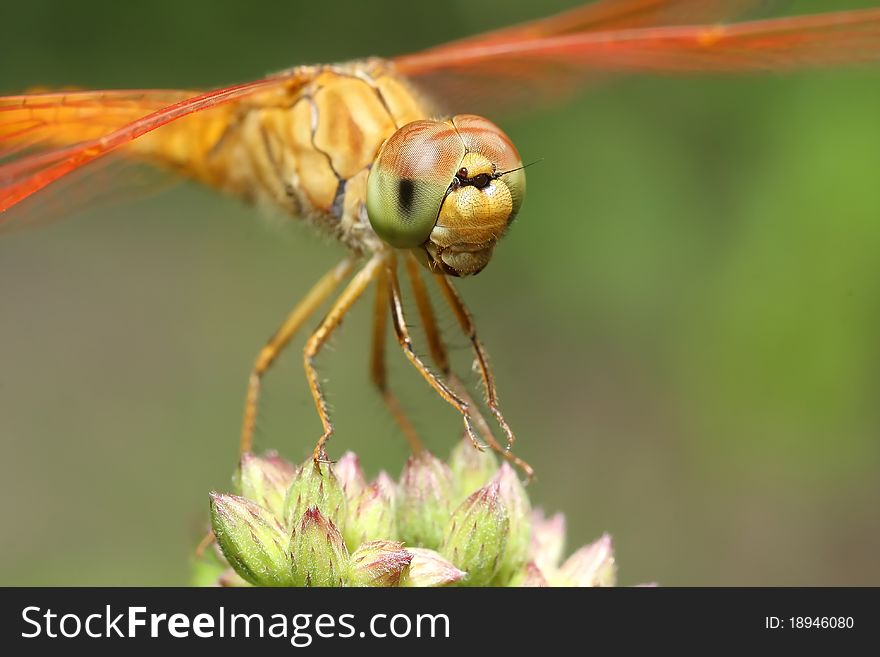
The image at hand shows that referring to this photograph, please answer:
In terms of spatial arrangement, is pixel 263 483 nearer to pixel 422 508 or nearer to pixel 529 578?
pixel 422 508

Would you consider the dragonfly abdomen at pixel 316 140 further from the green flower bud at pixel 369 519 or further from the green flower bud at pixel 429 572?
the green flower bud at pixel 429 572

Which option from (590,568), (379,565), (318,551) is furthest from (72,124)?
(590,568)

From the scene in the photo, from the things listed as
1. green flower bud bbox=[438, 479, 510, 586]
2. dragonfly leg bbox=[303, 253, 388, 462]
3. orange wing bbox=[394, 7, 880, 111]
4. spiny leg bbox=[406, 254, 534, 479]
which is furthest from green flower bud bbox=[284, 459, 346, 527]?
orange wing bbox=[394, 7, 880, 111]

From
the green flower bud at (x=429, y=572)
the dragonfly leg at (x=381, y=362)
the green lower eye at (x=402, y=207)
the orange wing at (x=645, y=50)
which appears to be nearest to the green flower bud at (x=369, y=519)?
the green flower bud at (x=429, y=572)

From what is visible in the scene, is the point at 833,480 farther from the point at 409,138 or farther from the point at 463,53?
the point at 409,138

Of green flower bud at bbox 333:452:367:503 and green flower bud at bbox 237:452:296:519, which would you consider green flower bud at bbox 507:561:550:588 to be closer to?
green flower bud at bbox 333:452:367:503
